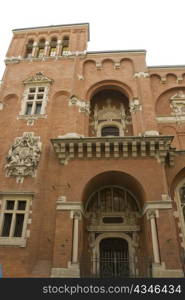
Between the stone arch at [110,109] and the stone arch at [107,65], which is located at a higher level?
the stone arch at [107,65]

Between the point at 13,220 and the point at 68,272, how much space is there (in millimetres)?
4111

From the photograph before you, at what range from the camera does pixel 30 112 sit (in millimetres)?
18312

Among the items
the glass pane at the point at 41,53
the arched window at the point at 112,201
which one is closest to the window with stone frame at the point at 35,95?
the glass pane at the point at 41,53

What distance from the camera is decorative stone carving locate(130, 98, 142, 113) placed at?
17.6 metres

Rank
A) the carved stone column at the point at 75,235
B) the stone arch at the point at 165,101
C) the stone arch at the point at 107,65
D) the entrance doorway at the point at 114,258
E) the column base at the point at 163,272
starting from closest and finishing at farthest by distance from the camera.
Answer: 1. the column base at the point at 163,272
2. the carved stone column at the point at 75,235
3. the entrance doorway at the point at 114,258
4. the stone arch at the point at 165,101
5. the stone arch at the point at 107,65

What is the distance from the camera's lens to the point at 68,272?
11.7m

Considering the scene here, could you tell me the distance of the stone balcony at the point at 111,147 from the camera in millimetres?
14615

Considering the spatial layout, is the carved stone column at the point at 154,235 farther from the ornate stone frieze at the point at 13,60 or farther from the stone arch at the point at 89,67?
the ornate stone frieze at the point at 13,60

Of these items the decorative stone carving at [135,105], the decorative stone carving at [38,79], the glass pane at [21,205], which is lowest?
the glass pane at [21,205]

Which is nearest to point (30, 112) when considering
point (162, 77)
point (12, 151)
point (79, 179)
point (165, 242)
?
point (12, 151)

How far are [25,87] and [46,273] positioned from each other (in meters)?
13.4

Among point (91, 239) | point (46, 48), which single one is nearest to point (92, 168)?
point (91, 239)

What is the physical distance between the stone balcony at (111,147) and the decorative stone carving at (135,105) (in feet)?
12.2

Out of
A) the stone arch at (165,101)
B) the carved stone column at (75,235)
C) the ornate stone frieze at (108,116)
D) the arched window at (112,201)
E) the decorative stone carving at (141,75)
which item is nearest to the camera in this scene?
the carved stone column at (75,235)
